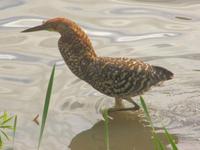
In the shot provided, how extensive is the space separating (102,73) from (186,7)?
10.9 feet

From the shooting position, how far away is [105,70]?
6484 mm

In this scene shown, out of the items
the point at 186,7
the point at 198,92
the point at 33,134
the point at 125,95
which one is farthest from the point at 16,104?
the point at 186,7

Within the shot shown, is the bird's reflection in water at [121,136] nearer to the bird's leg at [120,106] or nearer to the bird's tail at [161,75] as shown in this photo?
the bird's leg at [120,106]

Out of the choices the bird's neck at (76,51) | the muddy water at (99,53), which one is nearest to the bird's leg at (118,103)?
the muddy water at (99,53)

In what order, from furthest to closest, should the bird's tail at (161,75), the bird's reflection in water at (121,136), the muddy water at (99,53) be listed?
1. the bird's tail at (161,75)
2. the muddy water at (99,53)
3. the bird's reflection in water at (121,136)

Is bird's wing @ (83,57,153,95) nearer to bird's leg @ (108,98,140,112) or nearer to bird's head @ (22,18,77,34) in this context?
bird's leg @ (108,98,140,112)

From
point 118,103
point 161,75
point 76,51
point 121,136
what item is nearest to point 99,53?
point 118,103

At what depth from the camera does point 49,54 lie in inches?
322

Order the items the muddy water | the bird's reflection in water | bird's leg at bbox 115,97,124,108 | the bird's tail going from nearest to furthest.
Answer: the bird's reflection in water, the muddy water, the bird's tail, bird's leg at bbox 115,97,124,108

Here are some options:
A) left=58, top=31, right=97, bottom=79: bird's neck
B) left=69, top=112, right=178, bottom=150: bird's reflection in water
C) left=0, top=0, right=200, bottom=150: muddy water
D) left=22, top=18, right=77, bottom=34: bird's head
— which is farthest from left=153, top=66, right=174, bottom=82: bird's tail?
left=22, top=18, right=77, bottom=34: bird's head

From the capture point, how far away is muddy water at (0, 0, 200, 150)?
640cm

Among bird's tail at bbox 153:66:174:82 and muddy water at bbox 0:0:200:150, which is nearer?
muddy water at bbox 0:0:200:150

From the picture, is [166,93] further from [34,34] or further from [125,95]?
[34,34]

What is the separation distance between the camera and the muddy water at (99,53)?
21.0ft
